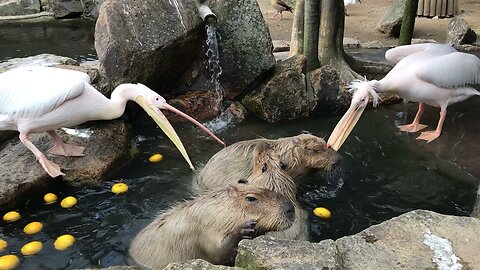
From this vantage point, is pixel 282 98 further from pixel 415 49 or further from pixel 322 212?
pixel 322 212

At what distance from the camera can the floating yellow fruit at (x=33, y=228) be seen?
3.21m

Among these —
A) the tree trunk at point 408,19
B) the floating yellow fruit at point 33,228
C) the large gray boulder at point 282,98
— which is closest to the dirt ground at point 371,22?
the tree trunk at point 408,19

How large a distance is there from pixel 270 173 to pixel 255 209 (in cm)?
64

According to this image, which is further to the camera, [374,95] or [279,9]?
[279,9]

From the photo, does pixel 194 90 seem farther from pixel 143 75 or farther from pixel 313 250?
pixel 313 250

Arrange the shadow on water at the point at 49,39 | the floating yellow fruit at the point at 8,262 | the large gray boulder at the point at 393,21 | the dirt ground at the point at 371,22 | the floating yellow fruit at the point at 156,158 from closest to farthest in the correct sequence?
the floating yellow fruit at the point at 8,262
the floating yellow fruit at the point at 156,158
the shadow on water at the point at 49,39
the large gray boulder at the point at 393,21
the dirt ground at the point at 371,22

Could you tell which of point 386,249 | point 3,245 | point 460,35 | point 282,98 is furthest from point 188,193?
point 460,35

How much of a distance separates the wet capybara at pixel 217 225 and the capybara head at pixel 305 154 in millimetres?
883

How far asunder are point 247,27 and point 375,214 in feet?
7.66

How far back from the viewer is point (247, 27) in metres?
5.00

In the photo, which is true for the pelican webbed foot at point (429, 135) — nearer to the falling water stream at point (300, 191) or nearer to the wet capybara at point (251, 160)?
the falling water stream at point (300, 191)

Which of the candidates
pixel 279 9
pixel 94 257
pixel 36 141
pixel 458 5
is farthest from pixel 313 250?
pixel 458 5

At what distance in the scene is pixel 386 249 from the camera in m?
2.09

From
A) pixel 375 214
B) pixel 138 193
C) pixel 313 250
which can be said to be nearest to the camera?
pixel 313 250
